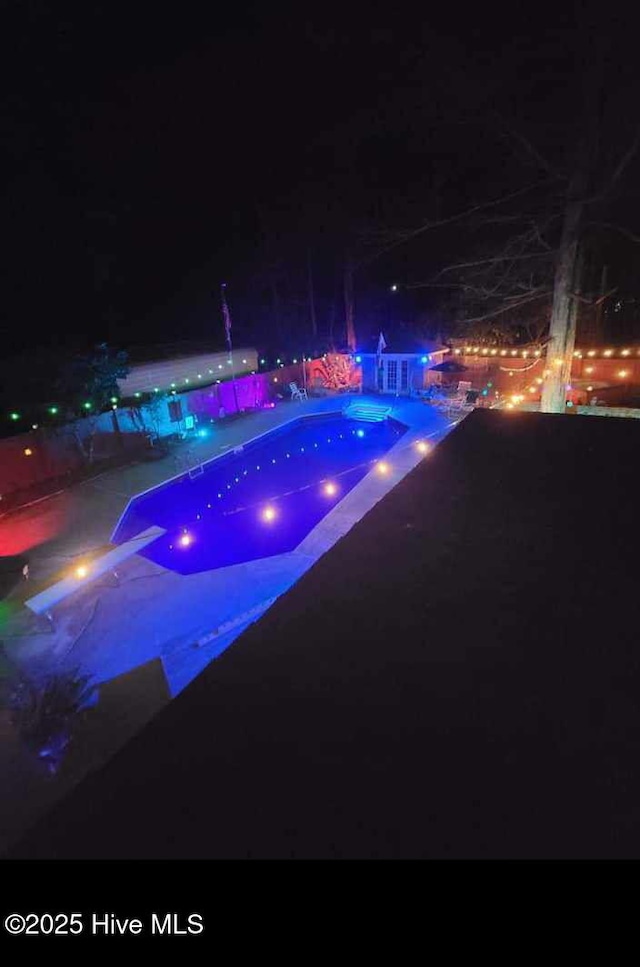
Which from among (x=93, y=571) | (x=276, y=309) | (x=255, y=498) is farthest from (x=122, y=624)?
(x=276, y=309)

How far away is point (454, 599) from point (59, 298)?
23.2 m

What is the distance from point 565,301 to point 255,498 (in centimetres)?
823

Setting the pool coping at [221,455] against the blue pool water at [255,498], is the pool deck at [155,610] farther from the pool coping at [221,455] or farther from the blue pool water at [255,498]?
the blue pool water at [255,498]

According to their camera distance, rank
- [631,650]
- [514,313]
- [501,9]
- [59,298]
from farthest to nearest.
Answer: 1. [59,298]
2. [514,313]
3. [501,9]
4. [631,650]

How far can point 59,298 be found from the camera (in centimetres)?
1923

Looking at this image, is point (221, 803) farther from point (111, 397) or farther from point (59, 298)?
point (59, 298)

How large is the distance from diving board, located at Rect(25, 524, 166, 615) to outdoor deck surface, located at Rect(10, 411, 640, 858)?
21.2 feet

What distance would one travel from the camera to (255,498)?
436 inches

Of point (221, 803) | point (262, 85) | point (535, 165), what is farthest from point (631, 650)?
point (262, 85)

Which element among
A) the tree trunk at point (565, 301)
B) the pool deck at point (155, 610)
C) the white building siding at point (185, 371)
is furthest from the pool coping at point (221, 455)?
the tree trunk at point (565, 301)

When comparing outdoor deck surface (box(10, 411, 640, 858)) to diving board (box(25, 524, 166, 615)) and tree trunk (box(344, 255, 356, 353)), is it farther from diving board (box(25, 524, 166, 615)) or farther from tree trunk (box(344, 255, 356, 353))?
tree trunk (box(344, 255, 356, 353))

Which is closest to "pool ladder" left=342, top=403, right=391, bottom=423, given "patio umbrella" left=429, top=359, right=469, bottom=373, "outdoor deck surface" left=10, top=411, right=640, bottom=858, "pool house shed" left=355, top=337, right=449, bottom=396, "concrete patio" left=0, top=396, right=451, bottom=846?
"pool house shed" left=355, top=337, right=449, bottom=396

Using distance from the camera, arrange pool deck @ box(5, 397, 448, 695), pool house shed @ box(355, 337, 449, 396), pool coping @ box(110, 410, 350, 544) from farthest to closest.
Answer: pool house shed @ box(355, 337, 449, 396) → pool coping @ box(110, 410, 350, 544) → pool deck @ box(5, 397, 448, 695)

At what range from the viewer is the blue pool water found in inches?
342
